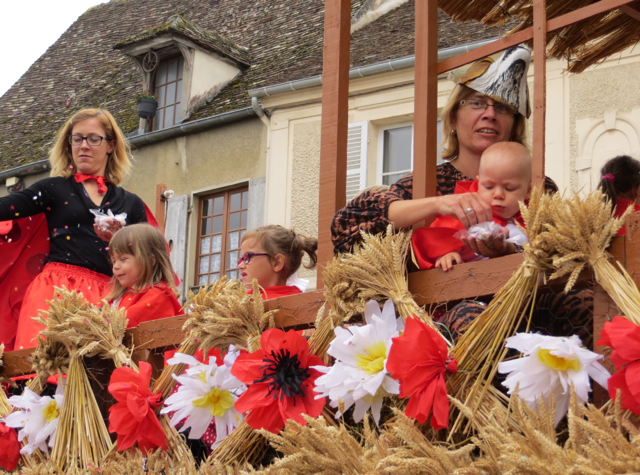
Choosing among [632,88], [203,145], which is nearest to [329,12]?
[632,88]

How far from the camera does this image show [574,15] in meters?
2.11

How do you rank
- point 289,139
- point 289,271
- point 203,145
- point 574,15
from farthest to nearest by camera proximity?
1. point 203,145
2. point 289,139
3. point 289,271
4. point 574,15

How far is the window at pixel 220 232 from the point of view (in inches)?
484

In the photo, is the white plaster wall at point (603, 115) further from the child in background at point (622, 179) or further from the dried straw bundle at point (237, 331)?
the dried straw bundle at point (237, 331)

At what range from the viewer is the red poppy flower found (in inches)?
60.4

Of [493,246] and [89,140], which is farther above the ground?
[89,140]

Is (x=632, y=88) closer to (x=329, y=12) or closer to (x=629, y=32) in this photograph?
(x=629, y=32)

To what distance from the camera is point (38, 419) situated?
3.00 meters

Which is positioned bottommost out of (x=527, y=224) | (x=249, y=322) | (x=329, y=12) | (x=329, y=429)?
(x=329, y=429)

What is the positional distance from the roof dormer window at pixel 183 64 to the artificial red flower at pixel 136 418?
34.5 feet

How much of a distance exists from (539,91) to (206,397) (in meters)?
1.18

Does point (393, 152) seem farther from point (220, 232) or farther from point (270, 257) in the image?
point (270, 257)

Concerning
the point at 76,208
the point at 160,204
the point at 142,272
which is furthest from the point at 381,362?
the point at 160,204

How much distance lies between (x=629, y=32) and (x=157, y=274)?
78.5 inches
